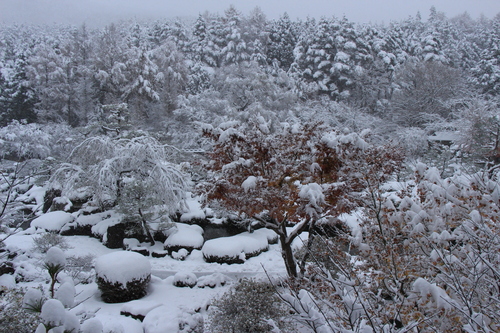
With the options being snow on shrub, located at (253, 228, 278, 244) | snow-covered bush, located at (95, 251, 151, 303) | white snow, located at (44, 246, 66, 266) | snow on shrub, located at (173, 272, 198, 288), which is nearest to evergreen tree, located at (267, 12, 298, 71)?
snow on shrub, located at (253, 228, 278, 244)

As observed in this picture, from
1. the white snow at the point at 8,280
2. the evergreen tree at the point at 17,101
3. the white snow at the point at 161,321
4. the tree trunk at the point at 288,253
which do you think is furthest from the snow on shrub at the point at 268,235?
the evergreen tree at the point at 17,101

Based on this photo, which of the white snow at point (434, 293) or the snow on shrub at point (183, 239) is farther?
the snow on shrub at point (183, 239)

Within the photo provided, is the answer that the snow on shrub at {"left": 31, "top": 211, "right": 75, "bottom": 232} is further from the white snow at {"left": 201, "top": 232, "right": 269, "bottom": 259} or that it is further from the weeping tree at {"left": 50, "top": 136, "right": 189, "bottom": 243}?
the white snow at {"left": 201, "top": 232, "right": 269, "bottom": 259}

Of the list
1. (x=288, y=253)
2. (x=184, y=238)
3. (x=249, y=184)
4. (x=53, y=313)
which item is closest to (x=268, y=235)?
(x=184, y=238)

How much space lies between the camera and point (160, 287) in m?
7.59

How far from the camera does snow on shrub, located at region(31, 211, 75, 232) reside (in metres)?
12.1

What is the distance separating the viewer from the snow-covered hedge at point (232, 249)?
9.71 m

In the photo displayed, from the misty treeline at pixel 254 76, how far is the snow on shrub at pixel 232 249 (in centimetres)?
869

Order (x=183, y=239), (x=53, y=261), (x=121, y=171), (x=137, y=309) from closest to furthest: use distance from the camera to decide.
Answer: (x=53, y=261), (x=137, y=309), (x=183, y=239), (x=121, y=171)

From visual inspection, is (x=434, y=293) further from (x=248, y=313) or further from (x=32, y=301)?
(x=248, y=313)

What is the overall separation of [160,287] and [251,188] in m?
4.36

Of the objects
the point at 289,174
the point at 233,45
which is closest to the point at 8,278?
the point at 289,174

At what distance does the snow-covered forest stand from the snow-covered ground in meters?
0.06

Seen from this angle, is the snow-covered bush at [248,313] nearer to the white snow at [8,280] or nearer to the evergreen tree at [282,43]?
the white snow at [8,280]
